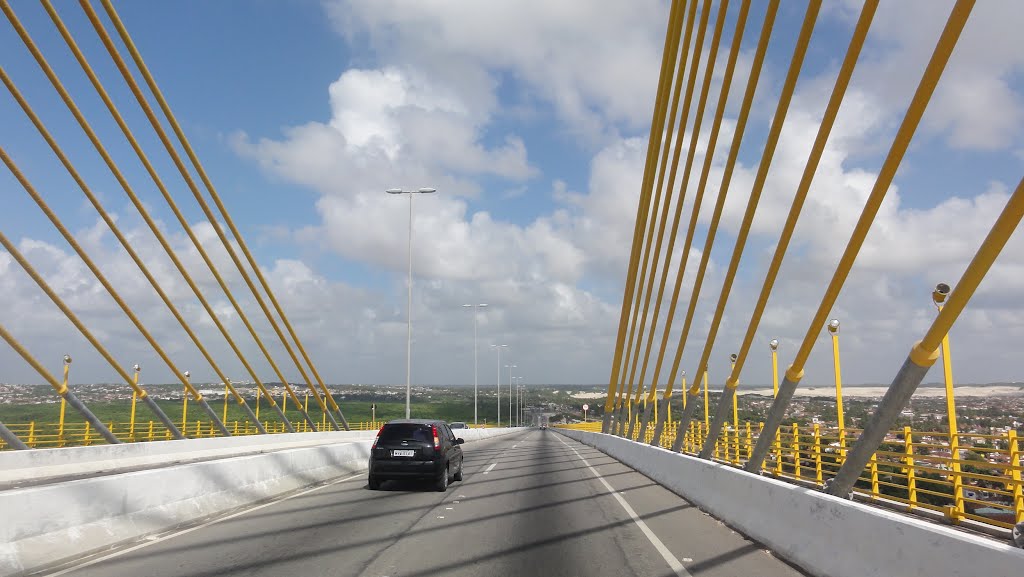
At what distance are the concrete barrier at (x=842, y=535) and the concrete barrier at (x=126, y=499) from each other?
23.8ft

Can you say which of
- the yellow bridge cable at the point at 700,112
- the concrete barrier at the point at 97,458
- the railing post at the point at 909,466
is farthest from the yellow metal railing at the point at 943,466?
the concrete barrier at the point at 97,458

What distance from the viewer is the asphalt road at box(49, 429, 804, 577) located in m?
7.57

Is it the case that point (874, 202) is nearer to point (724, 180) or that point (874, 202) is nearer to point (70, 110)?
point (724, 180)

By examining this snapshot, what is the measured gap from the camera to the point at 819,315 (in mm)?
11047

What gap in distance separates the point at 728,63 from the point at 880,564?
38.7ft

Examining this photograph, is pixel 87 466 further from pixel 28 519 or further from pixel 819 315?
pixel 819 315

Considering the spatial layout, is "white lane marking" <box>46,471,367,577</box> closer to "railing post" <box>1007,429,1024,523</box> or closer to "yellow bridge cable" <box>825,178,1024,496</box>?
"yellow bridge cable" <box>825,178,1024,496</box>

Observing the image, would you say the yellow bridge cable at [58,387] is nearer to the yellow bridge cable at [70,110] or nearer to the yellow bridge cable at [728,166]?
the yellow bridge cable at [70,110]

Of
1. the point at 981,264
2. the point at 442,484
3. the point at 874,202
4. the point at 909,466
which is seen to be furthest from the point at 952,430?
the point at 442,484

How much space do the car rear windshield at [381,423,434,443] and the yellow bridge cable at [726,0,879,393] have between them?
6.44m

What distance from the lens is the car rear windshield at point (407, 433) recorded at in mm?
15584

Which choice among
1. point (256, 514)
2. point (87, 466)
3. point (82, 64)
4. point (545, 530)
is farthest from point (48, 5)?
point (545, 530)

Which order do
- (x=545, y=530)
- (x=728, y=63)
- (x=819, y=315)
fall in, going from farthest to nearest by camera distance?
(x=728, y=63) → (x=819, y=315) → (x=545, y=530)

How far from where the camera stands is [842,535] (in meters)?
7.19
